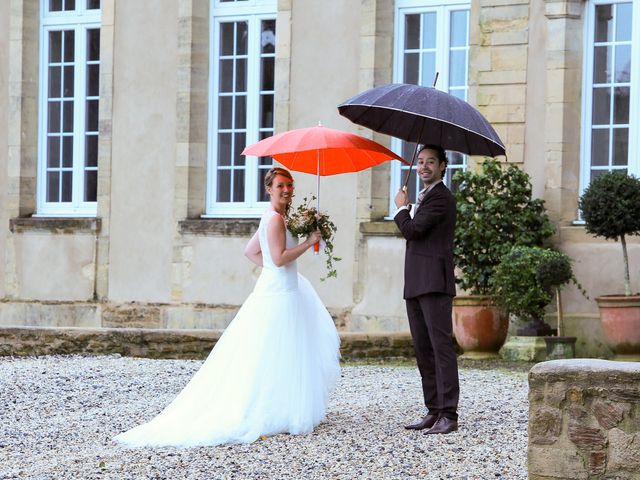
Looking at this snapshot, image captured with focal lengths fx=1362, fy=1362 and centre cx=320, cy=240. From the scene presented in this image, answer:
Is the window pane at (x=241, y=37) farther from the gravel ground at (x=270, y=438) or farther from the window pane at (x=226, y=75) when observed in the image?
the gravel ground at (x=270, y=438)

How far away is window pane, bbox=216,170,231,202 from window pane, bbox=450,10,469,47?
271 cm

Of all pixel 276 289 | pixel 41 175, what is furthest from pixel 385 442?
pixel 41 175

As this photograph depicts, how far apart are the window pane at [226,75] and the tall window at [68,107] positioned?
1.55 metres

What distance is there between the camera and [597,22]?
1148 cm

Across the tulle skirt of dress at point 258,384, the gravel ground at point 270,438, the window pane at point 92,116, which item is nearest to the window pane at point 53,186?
the window pane at point 92,116

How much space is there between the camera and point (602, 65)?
37.6 feet

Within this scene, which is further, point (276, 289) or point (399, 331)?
point (399, 331)

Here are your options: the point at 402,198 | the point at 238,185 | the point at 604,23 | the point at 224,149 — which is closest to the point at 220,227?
the point at 238,185

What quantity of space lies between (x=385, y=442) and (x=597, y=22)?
5.98 m

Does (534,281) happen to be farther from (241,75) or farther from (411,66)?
(241,75)

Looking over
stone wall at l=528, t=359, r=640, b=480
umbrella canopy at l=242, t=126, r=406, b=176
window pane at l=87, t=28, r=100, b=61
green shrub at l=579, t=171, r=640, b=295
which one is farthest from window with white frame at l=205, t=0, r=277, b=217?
stone wall at l=528, t=359, r=640, b=480

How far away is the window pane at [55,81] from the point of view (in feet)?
48.0

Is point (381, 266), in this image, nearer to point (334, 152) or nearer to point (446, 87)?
point (446, 87)

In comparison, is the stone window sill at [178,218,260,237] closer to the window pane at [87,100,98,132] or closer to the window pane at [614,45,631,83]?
the window pane at [87,100,98,132]
